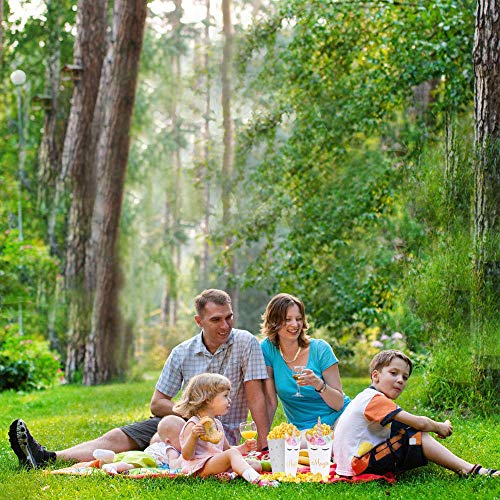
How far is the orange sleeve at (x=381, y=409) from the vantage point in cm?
512

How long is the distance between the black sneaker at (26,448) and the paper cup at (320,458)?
1775 millimetres

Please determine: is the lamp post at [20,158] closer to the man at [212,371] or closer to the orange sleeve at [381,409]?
the man at [212,371]

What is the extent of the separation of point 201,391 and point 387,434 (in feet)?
3.63

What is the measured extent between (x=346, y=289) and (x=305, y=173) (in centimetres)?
214

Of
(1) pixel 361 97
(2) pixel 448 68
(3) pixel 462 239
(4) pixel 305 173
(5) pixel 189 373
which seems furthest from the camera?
(4) pixel 305 173

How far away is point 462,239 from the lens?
8.45m

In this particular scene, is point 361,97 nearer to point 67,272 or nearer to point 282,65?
point 282,65

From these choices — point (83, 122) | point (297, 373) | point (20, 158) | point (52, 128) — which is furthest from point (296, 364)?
point (20, 158)

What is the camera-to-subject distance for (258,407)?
20.0 ft

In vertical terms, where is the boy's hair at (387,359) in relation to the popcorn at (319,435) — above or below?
above

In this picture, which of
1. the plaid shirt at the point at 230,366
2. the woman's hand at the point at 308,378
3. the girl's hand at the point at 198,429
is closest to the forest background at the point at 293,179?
the plaid shirt at the point at 230,366

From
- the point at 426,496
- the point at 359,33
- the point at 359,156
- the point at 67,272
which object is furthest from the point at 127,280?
the point at 426,496

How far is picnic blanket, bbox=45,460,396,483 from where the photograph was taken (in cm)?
523

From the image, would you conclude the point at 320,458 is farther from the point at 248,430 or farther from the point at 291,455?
the point at 248,430
